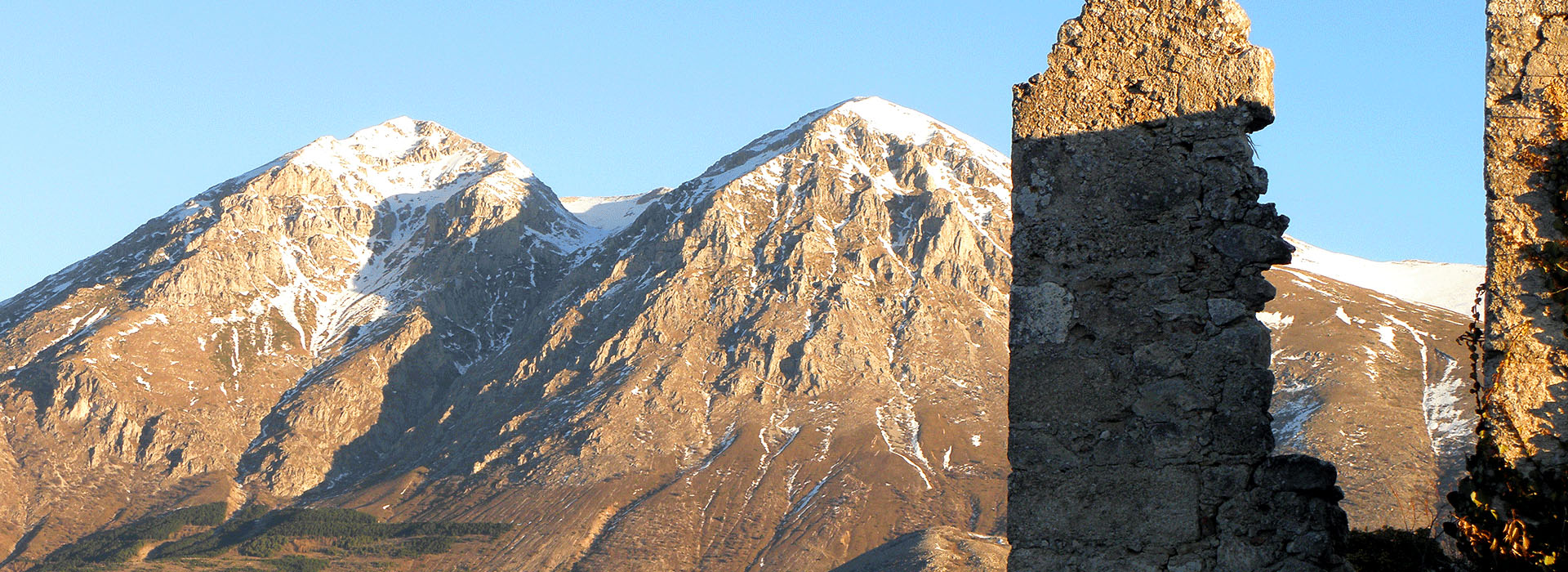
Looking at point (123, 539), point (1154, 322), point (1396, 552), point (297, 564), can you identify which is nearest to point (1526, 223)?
point (1154, 322)

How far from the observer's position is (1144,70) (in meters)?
8.36

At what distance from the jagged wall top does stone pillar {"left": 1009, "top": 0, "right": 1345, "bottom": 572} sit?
0.01 metres

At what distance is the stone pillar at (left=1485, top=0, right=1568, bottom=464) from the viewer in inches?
288

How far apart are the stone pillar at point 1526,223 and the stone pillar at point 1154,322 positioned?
0.99m

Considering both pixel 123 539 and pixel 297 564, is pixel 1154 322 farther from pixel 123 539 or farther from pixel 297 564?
pixel 123 539

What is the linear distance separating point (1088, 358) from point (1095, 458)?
539 millimetres

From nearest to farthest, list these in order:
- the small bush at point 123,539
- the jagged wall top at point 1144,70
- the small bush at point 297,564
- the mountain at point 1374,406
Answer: the jagged wall top at point 1144,70 → the mountain at point 1374,406 → the small bush at point 297,564 → the small bush at point 123,539

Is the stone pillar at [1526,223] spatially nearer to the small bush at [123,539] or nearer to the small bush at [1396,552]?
the small bush at [1396,552]

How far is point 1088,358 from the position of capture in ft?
26.4

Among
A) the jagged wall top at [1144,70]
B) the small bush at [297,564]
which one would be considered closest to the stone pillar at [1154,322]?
the jagged wall top at [1144,70]

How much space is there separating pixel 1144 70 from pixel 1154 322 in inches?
57.7

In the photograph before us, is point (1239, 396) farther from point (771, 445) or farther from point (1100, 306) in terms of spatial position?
point (771, 445)

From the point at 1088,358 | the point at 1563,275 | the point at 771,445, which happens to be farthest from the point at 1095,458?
the point at 771,445

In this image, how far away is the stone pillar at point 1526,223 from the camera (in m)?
7.31
